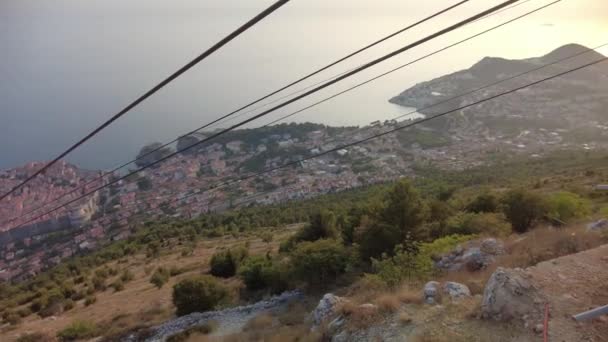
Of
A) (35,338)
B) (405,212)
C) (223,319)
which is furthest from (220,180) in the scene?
(223,319)

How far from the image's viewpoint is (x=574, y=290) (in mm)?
5637

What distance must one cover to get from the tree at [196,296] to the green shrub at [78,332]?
2678 mm

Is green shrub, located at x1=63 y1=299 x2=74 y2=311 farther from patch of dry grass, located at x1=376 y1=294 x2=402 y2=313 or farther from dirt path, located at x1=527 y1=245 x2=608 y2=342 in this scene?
dirt path, located at x1=527 y1=245 x2=608 y2=342

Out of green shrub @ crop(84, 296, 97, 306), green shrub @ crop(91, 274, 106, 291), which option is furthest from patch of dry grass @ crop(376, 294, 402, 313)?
green shrub @ crop(91, 274, 106, 291)

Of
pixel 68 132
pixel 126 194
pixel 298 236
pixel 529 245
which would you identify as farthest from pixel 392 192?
pixel 68 132

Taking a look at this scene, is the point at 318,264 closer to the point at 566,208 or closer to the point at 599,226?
the point at 599,226

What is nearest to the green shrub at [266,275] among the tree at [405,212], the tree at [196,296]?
the tree at [196,296]

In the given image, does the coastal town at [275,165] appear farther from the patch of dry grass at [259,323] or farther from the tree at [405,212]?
the patch of dry grass at [259,323]

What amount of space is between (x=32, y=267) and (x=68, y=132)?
267 ft

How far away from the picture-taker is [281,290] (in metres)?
13.0

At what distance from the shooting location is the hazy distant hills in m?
87.6

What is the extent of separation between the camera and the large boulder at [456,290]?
6564mm

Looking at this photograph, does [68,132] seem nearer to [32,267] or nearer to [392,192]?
[32,267]

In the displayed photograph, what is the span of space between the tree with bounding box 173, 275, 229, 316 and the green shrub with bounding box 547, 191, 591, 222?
444 inches
